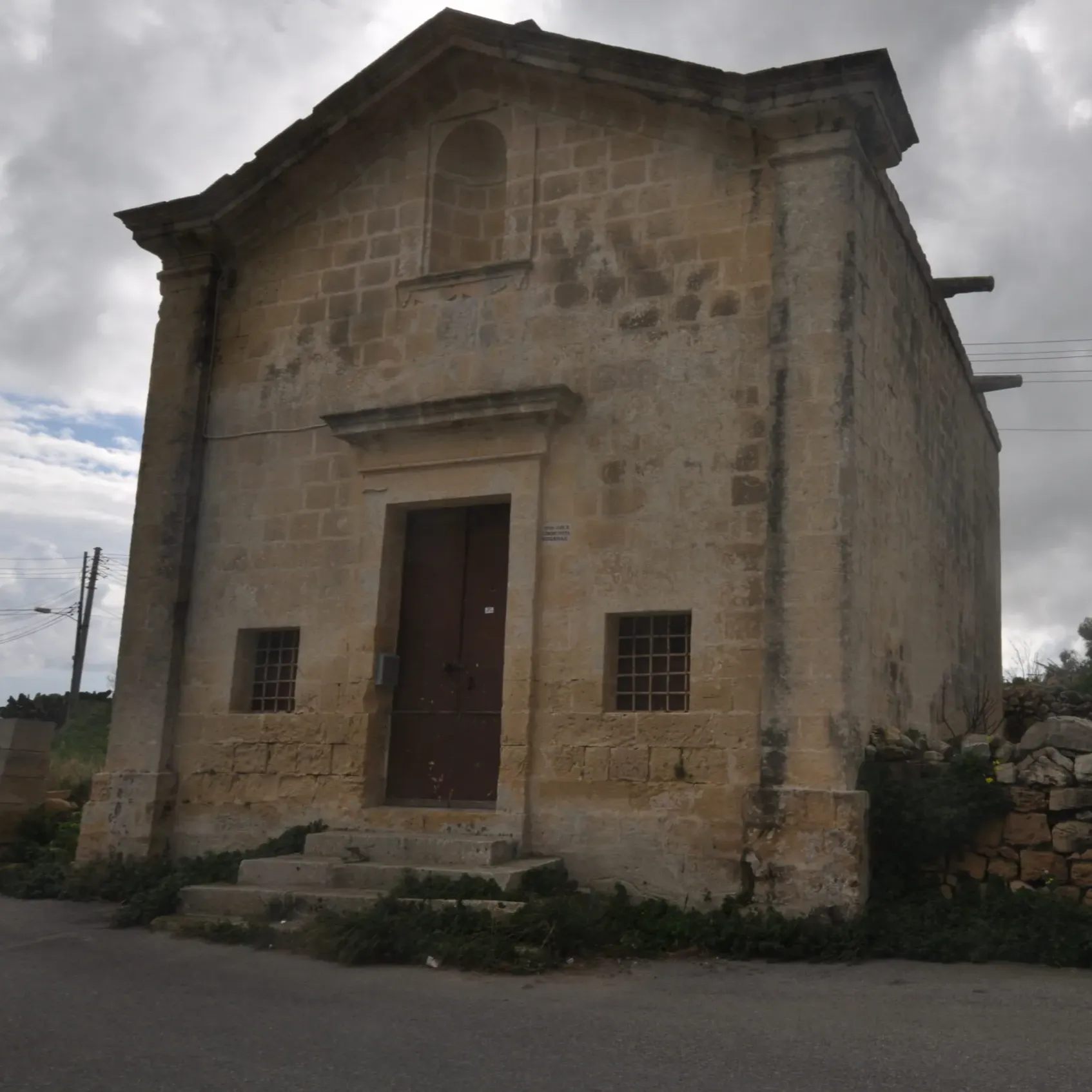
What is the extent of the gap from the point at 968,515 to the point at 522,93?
21.8ft

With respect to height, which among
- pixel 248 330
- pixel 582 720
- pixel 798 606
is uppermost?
pixel 248 330

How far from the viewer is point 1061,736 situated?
26.2ft

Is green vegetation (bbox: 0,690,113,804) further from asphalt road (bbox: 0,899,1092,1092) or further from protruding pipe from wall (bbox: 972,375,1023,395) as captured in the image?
protruding pipe from wall (bbox: 972,375,1023,395)

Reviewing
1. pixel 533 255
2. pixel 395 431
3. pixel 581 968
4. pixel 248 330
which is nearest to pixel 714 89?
pixel 533 255

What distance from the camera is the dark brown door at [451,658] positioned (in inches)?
371

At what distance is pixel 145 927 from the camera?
330 inches

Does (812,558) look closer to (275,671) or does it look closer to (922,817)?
(922,817)

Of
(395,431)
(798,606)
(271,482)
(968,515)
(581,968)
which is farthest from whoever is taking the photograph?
(968,515)

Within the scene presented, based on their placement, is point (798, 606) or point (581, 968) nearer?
point (581, 968)

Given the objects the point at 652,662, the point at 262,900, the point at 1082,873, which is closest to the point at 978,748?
the point at 1082,873

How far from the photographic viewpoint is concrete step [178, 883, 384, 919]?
780cm

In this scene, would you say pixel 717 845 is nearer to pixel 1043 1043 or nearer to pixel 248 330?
pixel 1043 1043

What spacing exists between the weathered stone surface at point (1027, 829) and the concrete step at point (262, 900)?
4.04 metres

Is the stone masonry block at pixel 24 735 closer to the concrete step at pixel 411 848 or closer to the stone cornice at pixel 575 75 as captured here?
the concrete step at pixel 411 848
